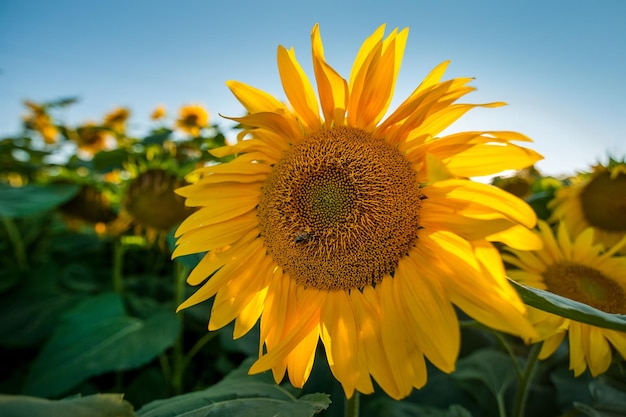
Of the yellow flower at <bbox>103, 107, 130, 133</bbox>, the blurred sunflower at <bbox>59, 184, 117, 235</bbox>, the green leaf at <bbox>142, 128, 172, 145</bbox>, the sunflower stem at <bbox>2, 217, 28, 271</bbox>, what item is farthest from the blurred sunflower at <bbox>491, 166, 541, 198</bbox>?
the yellow flower at <bbox>103, 107, 130, 133</bbox>

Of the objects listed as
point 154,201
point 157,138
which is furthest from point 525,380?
point 157,138

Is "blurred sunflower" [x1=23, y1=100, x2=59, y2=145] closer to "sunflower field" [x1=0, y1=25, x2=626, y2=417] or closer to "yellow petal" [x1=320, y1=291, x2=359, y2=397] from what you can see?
"sunflower field" [x1=0, y1=25, x2=626, y2=417]

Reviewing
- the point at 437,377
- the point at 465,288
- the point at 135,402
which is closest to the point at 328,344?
the point at 465,288

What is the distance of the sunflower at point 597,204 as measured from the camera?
1.76 metres

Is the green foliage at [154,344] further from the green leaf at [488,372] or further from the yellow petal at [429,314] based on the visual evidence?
the yellow petal at [429,314]

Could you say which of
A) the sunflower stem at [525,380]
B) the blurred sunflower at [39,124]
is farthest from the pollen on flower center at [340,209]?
the blurred sunflower at [39,124]

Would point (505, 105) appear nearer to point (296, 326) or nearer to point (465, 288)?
point (465, 288)

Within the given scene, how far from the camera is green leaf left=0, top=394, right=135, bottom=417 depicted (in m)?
0.47

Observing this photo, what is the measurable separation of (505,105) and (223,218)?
0.64 m

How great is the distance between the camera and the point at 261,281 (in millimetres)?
985

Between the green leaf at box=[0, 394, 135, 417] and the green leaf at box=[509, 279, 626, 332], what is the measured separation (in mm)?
647

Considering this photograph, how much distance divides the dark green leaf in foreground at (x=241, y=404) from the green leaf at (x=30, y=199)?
127 centimetres

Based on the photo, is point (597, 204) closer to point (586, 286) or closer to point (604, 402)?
point (586, 286)

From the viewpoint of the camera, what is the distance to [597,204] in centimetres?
180
